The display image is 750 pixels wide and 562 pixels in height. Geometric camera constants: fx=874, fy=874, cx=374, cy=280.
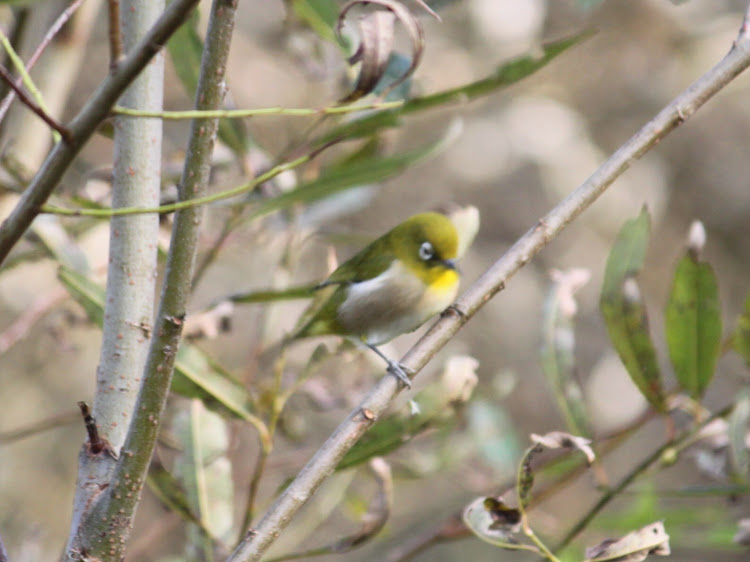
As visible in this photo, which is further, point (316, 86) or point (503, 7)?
point (316, 86)

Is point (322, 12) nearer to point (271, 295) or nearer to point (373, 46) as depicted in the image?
point (271, 295)

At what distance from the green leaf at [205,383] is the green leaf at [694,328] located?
23.8 inches

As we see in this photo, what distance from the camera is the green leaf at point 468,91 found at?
48.8 inches

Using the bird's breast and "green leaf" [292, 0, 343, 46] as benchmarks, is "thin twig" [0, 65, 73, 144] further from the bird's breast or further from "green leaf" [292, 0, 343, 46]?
the bird's breast

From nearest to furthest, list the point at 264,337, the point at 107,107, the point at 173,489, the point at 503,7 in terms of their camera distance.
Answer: the point at 107,107 < the point at 173,489 < the point at 264,337 < the point at 503,7

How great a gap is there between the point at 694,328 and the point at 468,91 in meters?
0.47

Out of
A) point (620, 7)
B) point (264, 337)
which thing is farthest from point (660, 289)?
point (264, 337)

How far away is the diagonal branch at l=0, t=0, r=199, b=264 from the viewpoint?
526 millimetres

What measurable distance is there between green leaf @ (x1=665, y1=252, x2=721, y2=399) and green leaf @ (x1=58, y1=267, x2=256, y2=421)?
0.61m

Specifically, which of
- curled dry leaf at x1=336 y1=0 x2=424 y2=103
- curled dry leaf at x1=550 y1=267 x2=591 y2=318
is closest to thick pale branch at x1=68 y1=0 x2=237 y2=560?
curled dry leaf at x1=336 y1=0 x2=424 y2=103

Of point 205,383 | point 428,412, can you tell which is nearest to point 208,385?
point 205,383

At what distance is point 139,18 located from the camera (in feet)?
2.90

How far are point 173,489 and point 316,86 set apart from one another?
9.34ft

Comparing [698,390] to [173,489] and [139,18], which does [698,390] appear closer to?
[173,489]
